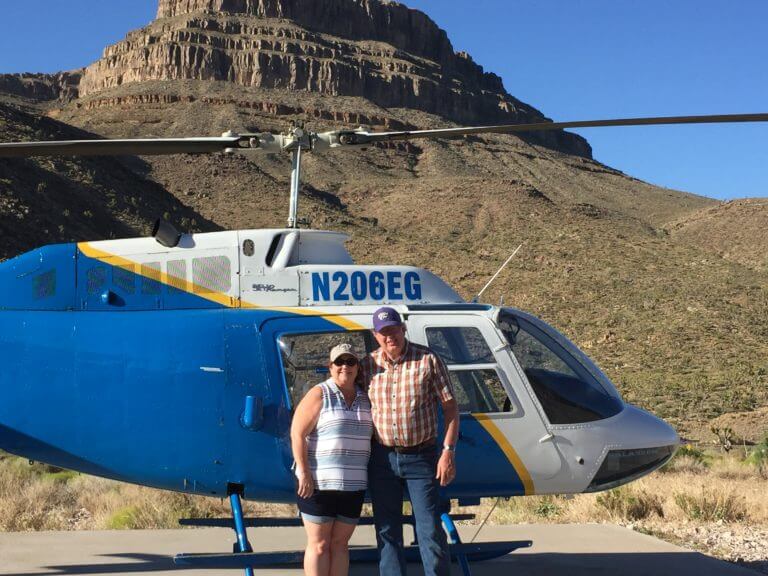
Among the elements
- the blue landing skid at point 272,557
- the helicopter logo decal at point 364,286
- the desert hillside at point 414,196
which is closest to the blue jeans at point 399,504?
the blue landing skid at point 272,557

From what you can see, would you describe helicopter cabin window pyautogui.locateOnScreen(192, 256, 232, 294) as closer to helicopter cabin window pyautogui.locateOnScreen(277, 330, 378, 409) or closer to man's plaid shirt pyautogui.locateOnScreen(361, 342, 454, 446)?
helicopter cabin window pyautogui.locateOnScreen(277, 330, 378, 409)

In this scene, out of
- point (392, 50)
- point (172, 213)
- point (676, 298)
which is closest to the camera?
point (676, 298)

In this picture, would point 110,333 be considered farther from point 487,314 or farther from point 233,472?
point 487,314

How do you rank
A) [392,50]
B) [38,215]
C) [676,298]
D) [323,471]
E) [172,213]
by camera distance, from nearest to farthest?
[323,471]
[38,215]
[676,298]
[172,213]
[392,50]

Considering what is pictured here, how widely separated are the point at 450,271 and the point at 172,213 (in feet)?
51.1

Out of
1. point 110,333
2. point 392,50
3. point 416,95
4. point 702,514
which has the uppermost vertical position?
point 392,50

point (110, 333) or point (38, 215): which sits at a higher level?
point (38, 215)

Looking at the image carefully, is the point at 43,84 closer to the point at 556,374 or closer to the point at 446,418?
the point at 556,374

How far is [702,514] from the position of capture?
400 inches

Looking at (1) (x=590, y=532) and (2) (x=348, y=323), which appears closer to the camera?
(2) (x=348, y=323)

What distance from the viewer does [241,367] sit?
6371mm

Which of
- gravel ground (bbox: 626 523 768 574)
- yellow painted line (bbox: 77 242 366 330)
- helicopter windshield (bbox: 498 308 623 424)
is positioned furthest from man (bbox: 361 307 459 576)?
gravel ground (bbox: 626 523 768 574)

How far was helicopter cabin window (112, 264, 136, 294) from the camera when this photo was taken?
6840mm

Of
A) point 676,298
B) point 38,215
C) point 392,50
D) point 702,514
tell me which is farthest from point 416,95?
point 702,514
